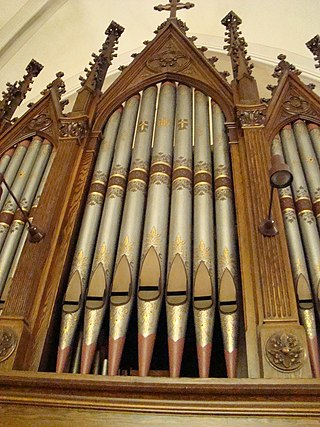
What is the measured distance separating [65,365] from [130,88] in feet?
7.63

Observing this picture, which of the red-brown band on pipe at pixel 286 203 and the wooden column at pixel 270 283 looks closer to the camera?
the wooden column at pixel 270 283

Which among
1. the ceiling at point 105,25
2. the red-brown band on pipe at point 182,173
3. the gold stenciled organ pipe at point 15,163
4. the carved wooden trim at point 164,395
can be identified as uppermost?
the ceiling at point 105,25

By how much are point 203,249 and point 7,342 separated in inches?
38.4

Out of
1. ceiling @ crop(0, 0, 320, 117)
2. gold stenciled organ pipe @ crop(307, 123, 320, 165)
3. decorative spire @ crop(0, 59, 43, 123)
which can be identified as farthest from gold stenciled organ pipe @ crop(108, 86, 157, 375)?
ceiling @ crop(0, 0, 320, 117)

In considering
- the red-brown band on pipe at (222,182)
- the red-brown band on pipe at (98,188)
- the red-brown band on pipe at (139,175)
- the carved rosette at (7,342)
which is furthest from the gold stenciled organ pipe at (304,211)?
the carved rosette at (7,342)

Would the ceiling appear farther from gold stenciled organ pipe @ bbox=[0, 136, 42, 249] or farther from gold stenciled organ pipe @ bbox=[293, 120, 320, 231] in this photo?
gold stenciled organ pipe @ bbox=[0, 136, 42, 249]

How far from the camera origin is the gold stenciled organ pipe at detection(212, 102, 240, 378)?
209cm

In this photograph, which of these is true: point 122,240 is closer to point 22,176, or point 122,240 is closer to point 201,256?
point 201,256

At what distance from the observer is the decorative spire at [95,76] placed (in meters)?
3.50

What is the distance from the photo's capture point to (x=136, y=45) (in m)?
7.30

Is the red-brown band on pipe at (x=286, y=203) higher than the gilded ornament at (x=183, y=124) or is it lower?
lower

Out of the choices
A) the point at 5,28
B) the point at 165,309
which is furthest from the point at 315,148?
the point at 5,28

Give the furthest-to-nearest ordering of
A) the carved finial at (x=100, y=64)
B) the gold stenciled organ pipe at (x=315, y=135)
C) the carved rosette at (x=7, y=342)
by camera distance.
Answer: the carved finial at (x=100, y=64)
the gold stenciled organ pipe at (x=315, y=135)
the carved rosette at (x=7, y=342)

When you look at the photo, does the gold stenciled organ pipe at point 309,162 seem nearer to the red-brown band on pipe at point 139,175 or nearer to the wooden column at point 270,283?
the wooden column at point 270,283
